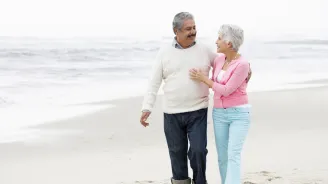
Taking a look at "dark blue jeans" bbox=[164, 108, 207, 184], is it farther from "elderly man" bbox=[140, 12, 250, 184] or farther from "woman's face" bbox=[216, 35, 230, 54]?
"woman's face" bbox=[216, 35, 230, 54]

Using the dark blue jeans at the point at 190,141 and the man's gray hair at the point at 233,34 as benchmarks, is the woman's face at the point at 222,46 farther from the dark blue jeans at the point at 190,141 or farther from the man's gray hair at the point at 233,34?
the dark blue jeans at the point at 190,141

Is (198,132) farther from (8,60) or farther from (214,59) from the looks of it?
(8,60)

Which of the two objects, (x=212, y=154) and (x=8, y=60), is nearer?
(x=212, y=154)

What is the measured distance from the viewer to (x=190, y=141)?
496 cm

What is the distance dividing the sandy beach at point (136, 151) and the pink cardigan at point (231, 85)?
1683 millimetres

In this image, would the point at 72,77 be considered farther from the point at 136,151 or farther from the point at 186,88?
the point at 186,88

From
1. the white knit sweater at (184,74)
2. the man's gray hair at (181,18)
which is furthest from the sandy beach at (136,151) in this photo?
the man's gray hair at (181,18)

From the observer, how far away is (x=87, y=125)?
9.84 meters

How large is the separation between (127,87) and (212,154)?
834 centimetres

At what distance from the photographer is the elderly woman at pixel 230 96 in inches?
181

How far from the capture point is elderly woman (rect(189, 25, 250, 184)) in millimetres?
4602

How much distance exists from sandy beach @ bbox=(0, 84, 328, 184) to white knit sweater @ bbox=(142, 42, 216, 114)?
1.63 meters

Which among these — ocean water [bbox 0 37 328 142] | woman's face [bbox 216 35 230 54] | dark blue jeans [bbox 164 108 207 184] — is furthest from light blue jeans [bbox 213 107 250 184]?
ocean water [bbox 0 37 328 142]

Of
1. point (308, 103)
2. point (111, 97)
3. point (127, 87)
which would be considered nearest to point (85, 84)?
point (127, 87)
